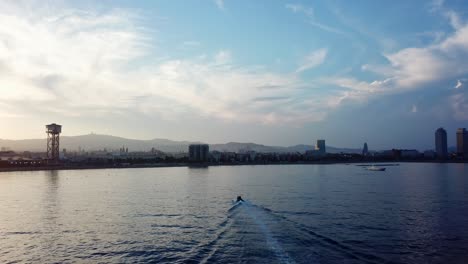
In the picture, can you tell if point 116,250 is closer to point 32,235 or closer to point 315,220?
point 32,235

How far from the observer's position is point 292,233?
2859 centimetres

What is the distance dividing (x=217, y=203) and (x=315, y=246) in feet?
86.7

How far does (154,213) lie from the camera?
135 feet

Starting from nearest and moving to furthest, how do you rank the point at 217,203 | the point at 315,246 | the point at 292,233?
1. the point at 315,246
2. the point at 292,233
3. the point at 217,203

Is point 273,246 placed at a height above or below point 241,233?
above

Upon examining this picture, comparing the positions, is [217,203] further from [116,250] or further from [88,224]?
[116,250]

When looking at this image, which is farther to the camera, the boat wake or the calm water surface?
the calm water surface

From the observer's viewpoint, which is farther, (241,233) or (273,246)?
(241,233)

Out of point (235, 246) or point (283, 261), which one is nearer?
point (283, 261)

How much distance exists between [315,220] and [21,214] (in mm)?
30660

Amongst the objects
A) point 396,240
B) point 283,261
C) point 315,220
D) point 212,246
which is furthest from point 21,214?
point 396,240

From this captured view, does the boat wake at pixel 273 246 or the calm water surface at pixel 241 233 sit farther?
the calm water surface at pixel 241 233

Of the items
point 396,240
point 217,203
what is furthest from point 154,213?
point 396,240

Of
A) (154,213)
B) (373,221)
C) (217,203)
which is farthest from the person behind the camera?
(217,203)
